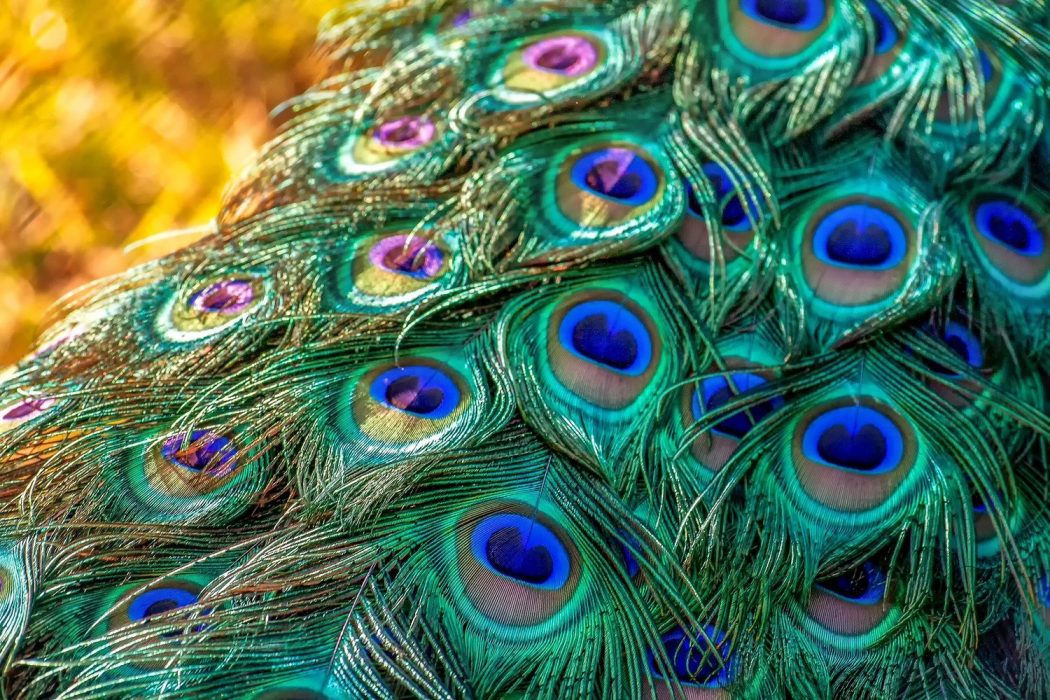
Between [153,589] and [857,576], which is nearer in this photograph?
[153,589]

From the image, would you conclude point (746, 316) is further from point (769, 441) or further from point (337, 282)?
point (337, 282)

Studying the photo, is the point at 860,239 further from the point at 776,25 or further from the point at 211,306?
the point at 211,306

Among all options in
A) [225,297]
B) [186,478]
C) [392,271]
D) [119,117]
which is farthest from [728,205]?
[119,117]

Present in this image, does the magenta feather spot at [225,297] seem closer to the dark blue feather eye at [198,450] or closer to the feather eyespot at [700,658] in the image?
the dark blue feather eye at [198,450]

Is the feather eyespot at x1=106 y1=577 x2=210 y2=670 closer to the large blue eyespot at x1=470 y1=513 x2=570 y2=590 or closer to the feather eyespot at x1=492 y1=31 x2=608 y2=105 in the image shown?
the large blue eyespot at x1=470 y1=513 x2=570 y2=590

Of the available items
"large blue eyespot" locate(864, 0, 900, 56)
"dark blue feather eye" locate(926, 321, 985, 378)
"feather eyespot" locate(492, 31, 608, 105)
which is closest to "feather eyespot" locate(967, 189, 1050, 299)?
"dark blue feather eye" locate(926, 321, 985, 378)

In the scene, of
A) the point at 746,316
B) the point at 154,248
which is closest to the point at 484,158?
the point at 746,316
